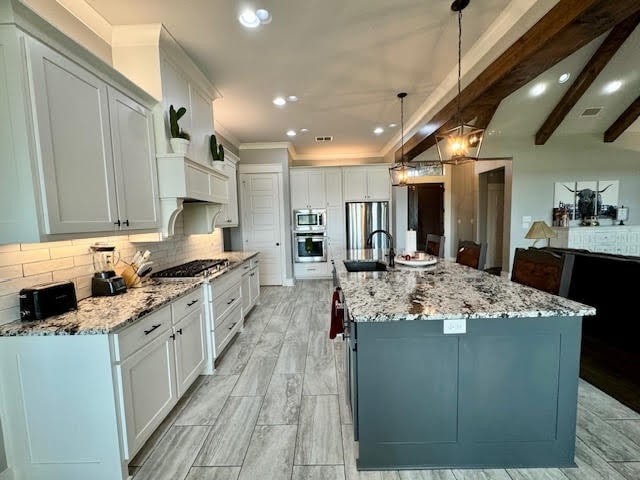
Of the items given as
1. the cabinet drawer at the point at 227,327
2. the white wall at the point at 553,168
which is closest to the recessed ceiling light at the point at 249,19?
the cabinet drawer at the point at 227,327

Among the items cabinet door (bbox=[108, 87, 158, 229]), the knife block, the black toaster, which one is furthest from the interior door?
the black toaster

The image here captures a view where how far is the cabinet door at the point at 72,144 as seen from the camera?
1.35 meters

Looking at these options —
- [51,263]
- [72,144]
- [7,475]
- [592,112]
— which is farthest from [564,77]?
[7,475]

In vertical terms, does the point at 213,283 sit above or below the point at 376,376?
above

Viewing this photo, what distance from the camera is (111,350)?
54.3 inches

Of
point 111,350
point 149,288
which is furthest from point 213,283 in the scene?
point 111,350

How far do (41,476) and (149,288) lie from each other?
1071 millimetres

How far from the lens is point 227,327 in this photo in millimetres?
2936

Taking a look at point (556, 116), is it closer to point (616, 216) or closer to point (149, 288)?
point (616, 216)

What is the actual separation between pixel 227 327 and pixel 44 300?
5.38 feet

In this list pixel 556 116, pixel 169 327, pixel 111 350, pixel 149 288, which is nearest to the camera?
pixel 111 350

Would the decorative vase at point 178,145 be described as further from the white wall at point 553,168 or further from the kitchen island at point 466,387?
the white wall at point 553,168

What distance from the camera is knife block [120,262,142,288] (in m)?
2.09

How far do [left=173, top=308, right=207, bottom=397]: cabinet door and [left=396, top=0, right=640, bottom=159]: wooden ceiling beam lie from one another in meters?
3.22
